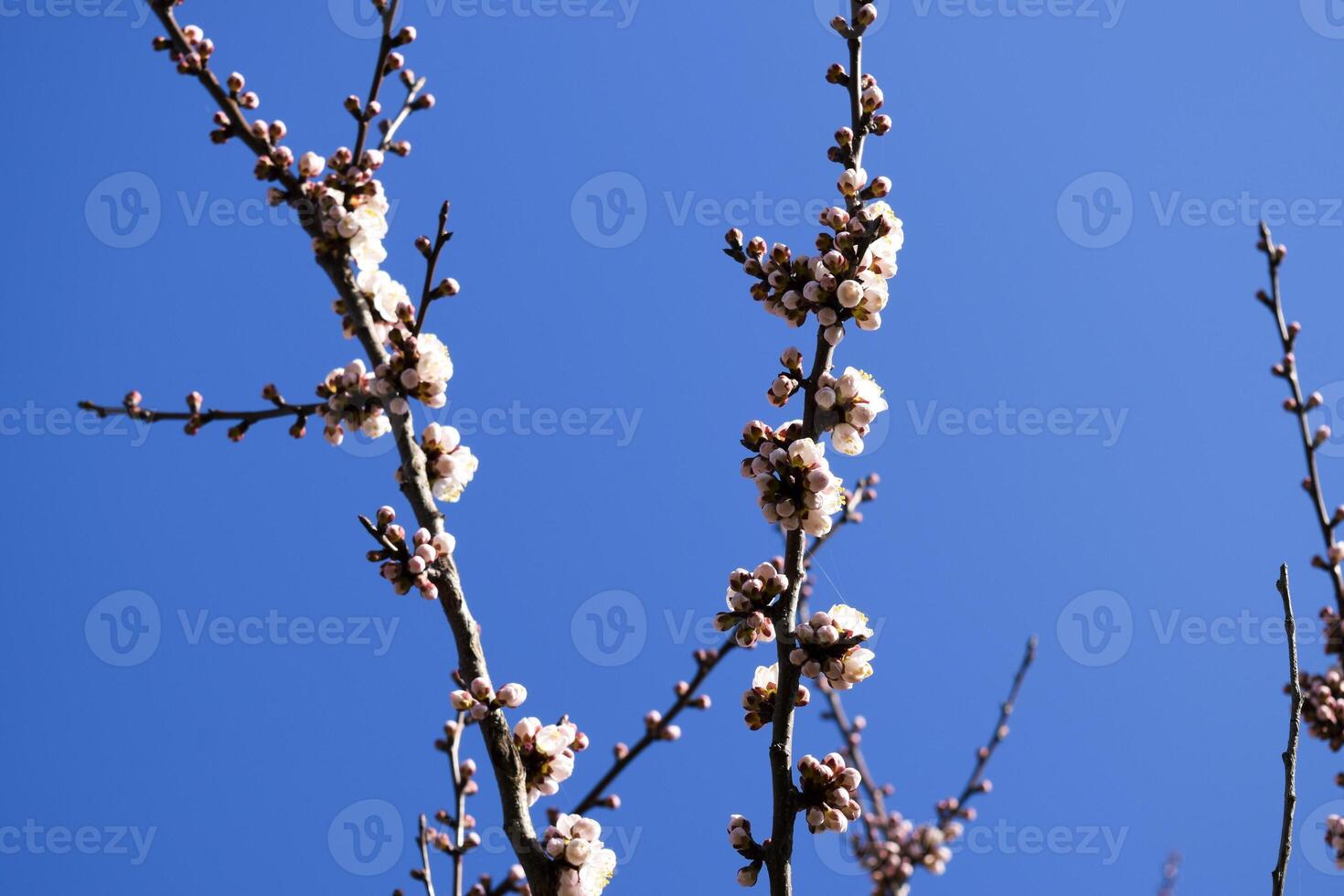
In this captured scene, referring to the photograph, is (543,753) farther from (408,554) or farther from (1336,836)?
(1336,836)

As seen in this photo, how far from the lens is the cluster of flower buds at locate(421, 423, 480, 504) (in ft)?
10.2

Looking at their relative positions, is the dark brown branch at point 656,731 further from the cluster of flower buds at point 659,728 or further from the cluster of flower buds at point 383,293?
the cluster of flower buds at point 383,293

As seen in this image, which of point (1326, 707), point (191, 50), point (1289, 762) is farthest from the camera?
point (1326, 707)

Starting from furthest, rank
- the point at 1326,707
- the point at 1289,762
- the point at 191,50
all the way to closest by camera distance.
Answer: the point at 1326,707 < the point at 191,50 < the point at 1289,762

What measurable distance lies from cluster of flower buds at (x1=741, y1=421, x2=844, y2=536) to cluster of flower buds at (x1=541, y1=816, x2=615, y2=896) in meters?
0.97

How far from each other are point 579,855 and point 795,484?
114 cm

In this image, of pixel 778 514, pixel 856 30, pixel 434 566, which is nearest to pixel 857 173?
pixel 856 30

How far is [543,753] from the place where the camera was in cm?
293

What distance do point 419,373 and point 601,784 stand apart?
4.08ft

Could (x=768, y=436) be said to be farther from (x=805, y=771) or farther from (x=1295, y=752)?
(x=1295, y=752)

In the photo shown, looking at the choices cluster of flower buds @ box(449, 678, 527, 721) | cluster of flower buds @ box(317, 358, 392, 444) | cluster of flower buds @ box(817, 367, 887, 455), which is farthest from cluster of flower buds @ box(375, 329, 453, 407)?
cluster of flower buds @ box(817, 367, 887, 455)

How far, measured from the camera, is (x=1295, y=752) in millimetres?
2617

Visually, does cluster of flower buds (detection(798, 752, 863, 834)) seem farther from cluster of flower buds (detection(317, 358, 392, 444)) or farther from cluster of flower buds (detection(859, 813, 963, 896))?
cluster of flower buds (detection(317, 358, 392, 444))

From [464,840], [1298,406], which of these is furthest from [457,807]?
[1298,406]
